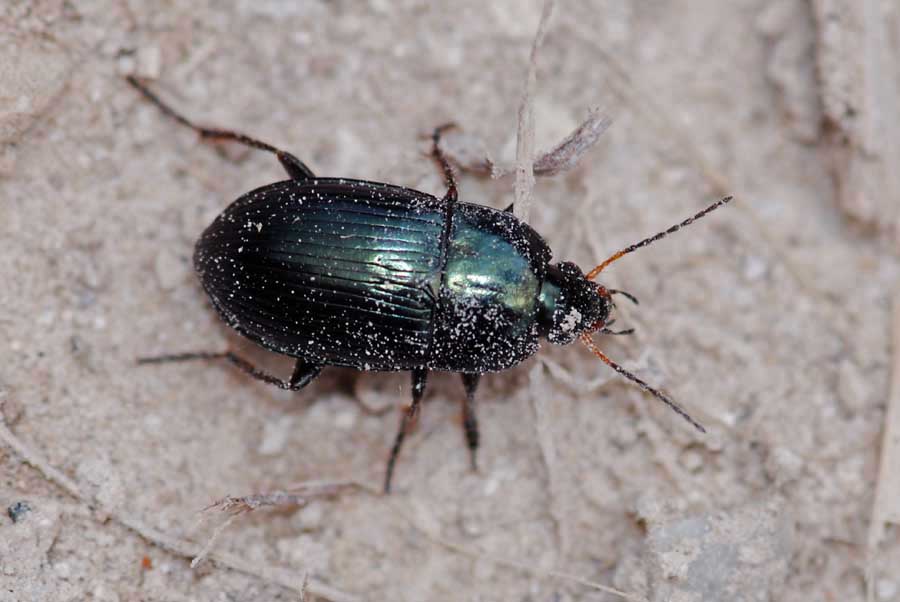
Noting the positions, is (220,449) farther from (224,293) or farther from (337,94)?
(337,94)

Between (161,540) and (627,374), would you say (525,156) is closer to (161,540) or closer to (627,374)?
(627,374)

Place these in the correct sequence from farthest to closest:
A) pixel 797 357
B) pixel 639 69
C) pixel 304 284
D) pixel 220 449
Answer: pixel 639 69, pixel 797 357, pixel 220 449, pixel 304 284

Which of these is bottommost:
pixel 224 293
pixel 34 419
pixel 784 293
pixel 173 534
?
pixel 173 534

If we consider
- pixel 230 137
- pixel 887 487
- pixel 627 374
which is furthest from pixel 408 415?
pixel 887 487

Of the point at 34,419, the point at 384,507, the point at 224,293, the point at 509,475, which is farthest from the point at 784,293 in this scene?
the point at 34,419

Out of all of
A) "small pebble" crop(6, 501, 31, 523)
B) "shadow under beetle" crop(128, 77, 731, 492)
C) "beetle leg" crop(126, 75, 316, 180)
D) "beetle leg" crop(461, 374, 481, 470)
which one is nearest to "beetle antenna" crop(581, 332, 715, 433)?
"shadow under beetle" crop(128, 77, 731, 492)

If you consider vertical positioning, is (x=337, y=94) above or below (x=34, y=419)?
above

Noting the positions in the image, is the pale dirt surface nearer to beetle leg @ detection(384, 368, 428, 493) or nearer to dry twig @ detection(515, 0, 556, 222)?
beetle leg @ detection(384, 368, 428, 493)
